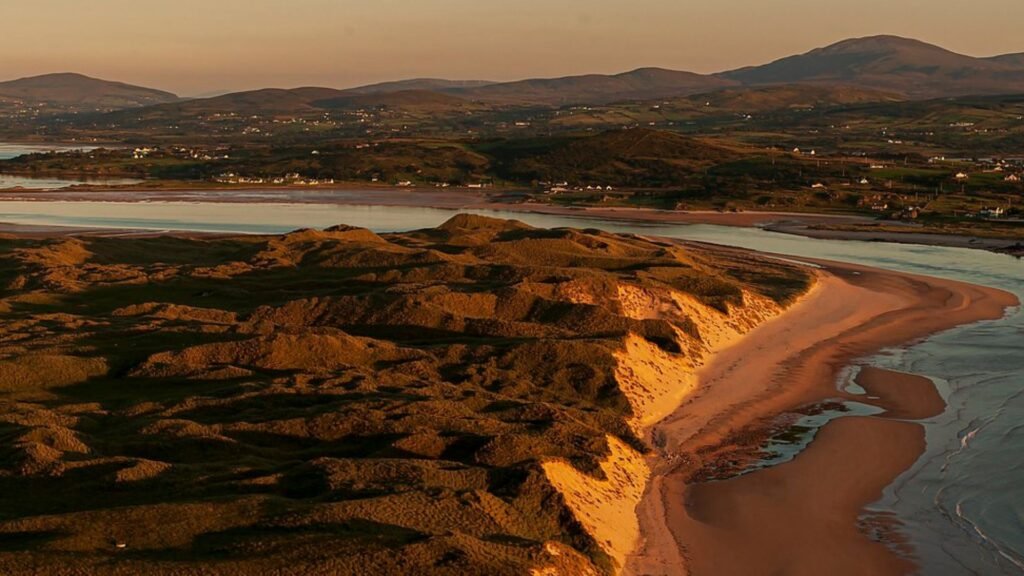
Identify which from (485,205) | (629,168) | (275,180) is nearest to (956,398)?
(485,205)

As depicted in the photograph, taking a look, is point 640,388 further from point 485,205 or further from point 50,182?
point 50,182

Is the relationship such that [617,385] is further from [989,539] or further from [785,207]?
[785,207]

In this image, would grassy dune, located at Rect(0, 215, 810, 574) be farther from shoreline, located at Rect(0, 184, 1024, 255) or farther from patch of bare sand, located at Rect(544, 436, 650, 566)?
shoreline, located at Rect(0, 184, 1024, 255)

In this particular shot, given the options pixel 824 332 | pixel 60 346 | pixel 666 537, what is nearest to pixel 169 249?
pixel 60 346

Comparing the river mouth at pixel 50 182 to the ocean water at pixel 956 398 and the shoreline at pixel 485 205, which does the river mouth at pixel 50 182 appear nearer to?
the shoreline at pixel 485 205

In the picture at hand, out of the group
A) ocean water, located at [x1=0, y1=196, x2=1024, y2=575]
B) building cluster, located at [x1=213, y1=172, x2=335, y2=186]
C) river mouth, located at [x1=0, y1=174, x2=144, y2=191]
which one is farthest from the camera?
building cluster, located at [x1=213, y1=172, x2=335, y2=186]

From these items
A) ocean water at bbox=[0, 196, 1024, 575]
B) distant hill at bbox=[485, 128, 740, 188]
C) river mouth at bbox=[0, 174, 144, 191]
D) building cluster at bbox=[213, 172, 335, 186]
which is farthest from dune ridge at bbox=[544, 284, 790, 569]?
river mouth at bbox=[0, 174, 144, 191]
